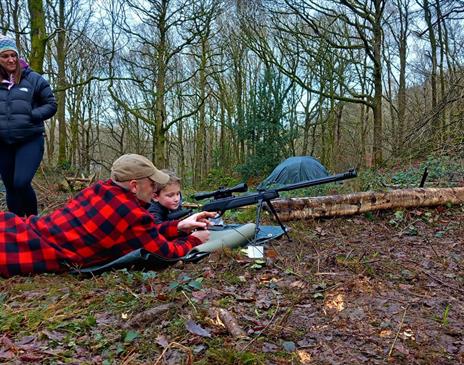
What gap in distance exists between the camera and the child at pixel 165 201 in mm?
3982

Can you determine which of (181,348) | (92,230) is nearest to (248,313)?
(181,348)

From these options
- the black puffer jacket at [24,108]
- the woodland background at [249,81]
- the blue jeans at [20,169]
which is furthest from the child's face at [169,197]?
the woodland background at [249,81]

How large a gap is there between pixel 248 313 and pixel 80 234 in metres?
1.50

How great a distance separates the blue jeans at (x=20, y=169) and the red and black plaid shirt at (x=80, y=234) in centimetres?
109

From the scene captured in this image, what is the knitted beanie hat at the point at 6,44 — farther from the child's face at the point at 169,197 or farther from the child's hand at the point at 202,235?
the child's hand at the point at 202,235

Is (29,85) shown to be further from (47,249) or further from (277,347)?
(277,347)

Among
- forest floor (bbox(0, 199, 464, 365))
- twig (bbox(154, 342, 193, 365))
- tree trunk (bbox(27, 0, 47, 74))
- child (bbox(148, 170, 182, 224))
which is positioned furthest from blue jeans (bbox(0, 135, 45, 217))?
tree trunk (bbox(27, 0, 47, 74))

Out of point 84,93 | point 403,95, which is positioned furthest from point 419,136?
point 84,93

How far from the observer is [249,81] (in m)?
20.4

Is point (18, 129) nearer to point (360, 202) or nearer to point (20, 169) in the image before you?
point (20, 169)

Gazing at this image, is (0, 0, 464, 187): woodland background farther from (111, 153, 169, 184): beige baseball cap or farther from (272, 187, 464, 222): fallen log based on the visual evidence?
(111, 153, 169, 184): beige baseball cap

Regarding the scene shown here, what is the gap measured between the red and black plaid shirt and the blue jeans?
1.09 meters

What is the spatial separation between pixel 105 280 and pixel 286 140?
1537cm

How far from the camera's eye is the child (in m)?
3.98
